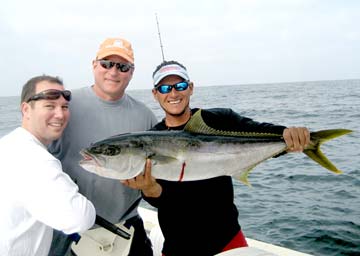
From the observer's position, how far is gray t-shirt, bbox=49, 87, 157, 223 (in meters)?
3.71

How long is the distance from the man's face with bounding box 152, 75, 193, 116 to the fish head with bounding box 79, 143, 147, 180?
57cm

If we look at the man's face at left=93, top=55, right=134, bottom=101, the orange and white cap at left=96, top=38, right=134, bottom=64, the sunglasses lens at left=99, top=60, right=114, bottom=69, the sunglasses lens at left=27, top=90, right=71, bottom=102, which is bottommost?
the sunglasses lens at left=27, top=90, right=71, bottom=102

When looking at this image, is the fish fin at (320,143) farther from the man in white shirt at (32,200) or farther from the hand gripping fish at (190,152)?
the man in white shirt at (32,200)

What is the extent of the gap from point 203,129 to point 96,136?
1193 mm

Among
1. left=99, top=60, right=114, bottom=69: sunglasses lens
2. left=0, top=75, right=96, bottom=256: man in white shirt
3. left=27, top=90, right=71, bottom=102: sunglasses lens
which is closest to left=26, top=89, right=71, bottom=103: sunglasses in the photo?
left=27, top=90, right=71, bottom=102: sunglasses lens

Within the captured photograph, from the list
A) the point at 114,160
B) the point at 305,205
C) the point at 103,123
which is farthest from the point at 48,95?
the point at 305,205

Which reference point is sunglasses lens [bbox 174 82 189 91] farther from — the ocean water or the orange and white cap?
the ocean water

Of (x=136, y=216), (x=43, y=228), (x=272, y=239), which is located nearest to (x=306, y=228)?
(x=272, y=239)

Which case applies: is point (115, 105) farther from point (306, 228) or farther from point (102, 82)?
A: point (306, 228)

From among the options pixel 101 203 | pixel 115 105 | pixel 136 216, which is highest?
pixel 115 105

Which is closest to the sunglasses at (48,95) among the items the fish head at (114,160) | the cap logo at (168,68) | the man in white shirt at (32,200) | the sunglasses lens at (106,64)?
the man in white shirt at (32,200)

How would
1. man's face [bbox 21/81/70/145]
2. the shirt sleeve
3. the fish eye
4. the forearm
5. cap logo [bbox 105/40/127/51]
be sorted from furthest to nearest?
cap logo [bbox 105/40/127/51] < the forearm < the fish eye < man's face [bbox 21/81/70/145] < the shirt sleeve

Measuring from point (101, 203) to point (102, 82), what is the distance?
1.32 m

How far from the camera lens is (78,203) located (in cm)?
259
